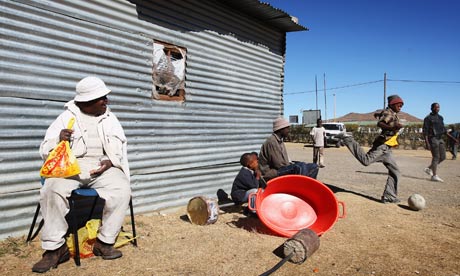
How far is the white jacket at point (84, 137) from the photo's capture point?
132 inches

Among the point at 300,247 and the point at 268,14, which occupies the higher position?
the point at 268,14

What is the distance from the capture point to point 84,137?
356 cm

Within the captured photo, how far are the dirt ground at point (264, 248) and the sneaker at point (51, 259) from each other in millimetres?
63

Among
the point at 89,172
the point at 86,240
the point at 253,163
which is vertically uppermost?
the point at 89,172

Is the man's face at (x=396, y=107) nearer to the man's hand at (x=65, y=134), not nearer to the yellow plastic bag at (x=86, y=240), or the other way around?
the yellow plastic bag at (x=86, y=240)

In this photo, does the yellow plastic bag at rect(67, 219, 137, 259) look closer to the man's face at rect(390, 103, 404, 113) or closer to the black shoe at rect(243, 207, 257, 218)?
the black shoe at rect(243, 207, 257, 218)

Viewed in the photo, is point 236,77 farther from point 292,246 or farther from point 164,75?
point 292,246

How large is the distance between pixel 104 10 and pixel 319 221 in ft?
13.4

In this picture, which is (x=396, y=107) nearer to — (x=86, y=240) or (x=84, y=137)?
(x=84, y=137)

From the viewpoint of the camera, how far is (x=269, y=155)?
542 centimetres

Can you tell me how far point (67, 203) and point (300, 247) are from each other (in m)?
2.33

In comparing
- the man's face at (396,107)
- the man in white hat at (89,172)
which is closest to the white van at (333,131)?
the man's face at (396,107)

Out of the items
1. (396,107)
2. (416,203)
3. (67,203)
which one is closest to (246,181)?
(67,203)

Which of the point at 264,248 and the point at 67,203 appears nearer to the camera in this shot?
the point at 67,203
